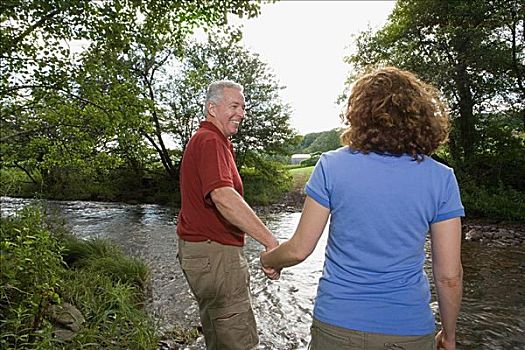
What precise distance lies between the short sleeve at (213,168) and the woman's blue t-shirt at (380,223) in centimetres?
81

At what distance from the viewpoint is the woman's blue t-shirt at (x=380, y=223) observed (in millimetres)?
1361

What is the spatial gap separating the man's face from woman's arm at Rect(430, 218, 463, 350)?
1284 millimetres

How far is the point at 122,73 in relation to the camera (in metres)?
5.48

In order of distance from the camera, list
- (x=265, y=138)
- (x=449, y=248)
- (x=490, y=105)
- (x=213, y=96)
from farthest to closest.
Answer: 1. (x=265, y=138)
2. (x=490, y=105)
3. (x=213, y=96)
4. (x=449, y=248)

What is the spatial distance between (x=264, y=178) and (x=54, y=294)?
1215cm

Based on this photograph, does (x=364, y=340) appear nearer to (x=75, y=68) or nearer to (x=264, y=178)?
(x=75, y=68)

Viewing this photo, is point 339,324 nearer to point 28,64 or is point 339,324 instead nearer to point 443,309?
point 443,309

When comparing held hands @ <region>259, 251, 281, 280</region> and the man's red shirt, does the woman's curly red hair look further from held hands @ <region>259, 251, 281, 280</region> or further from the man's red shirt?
the man's red shirt

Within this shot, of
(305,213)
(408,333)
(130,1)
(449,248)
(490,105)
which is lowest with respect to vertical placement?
(408,333)

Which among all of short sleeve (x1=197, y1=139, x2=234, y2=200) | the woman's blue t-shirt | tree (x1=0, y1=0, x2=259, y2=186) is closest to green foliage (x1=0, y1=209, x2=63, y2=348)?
short sleeve (x1=197, y1=139, x2=234, y2=200)

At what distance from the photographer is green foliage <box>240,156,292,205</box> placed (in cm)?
1416

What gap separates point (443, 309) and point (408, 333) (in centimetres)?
17

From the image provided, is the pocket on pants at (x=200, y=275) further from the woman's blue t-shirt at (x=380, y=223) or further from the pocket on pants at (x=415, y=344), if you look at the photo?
the pocket on pants at (x=415, y=344)

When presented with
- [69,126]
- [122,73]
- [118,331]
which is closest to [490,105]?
[122,73]
